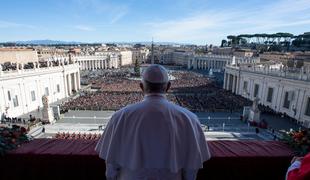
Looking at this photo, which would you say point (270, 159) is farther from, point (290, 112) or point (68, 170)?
point (290, 112)

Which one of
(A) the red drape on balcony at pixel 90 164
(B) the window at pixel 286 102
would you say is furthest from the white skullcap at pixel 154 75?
(B) the window at pixel 286 102

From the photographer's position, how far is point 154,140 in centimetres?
203

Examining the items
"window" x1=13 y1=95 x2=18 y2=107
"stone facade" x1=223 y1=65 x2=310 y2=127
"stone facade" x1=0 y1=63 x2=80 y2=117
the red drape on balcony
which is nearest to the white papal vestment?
the red drape on balcony

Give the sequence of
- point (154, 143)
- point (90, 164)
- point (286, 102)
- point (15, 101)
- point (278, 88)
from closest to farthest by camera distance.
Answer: point (154, 143) < point (90, 164) < point (15, 101) < point (286, 102) < point (278, 88)

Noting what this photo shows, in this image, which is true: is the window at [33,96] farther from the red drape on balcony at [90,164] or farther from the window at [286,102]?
the window at [286,102]

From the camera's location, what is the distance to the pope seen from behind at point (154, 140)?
203 cm

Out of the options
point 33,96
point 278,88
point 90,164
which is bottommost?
point 33,96

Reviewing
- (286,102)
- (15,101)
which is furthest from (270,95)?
(15,101)

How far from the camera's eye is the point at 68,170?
3.74 meters

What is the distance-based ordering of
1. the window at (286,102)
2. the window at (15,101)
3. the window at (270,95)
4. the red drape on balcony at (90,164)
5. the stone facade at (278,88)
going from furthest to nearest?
the window at (270,95)
the window at (286,102)
the window at (15,101)
the stone facade at (278,88)
the red drape on balcony at (90,164)

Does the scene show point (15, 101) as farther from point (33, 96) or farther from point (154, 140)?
point (154, 140)

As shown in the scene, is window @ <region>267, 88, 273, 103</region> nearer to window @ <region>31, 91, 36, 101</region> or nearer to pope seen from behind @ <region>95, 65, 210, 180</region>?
window @ <region>31, 91, 36, 101</region>

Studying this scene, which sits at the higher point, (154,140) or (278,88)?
(154,140)

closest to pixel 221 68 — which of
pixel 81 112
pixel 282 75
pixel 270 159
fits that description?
pixel 282 75
